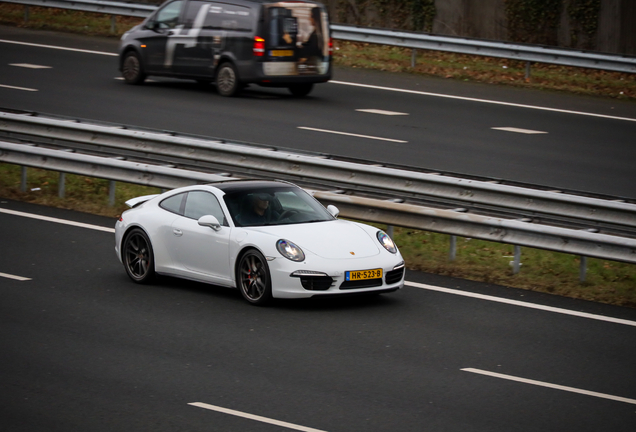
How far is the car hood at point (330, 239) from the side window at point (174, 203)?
1.27 metres

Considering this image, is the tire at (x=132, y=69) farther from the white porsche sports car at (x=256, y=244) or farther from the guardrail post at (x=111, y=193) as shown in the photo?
the white porsche sports car at (x=256, y=244)

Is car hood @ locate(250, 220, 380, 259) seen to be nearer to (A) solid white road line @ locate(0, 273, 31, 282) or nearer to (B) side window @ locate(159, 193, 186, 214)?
(B) side window @ locate(159, 193, 186, 214)

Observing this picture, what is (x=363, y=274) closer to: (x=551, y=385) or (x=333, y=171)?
(x=551, y=385)

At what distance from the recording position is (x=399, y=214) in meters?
13.1

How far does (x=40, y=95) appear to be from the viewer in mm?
22188

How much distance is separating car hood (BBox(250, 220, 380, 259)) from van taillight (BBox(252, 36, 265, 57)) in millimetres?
11402

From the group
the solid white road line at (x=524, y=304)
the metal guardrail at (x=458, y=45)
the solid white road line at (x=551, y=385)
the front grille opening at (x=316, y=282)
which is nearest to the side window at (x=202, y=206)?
the front grille opening at (x=316, y=282)

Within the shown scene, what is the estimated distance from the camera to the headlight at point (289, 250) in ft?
34.3

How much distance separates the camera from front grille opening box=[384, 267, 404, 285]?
1070 centimetres

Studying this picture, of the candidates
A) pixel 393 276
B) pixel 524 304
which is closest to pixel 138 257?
pixel 393 276

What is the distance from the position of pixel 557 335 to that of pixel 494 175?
6.95 metres

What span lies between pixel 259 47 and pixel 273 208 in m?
11.3

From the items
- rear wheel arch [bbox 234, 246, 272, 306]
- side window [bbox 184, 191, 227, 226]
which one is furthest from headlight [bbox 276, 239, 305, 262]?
side window [bbox 184, 191, 227, 226]

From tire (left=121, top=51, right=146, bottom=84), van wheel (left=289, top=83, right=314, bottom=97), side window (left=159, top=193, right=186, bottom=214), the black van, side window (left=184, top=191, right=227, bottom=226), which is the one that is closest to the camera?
side window (left=184, top=191, right=227, bottom=226)
